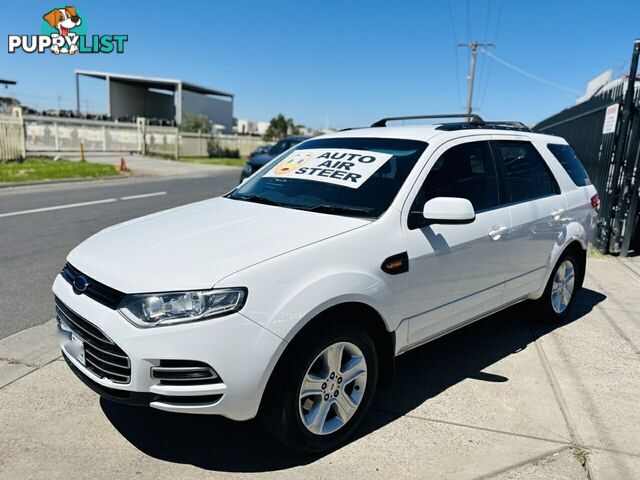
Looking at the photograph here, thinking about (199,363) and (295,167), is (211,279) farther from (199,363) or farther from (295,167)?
(295,167)

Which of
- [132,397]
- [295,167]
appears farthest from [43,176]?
[132,397]

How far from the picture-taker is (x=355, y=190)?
334 cm

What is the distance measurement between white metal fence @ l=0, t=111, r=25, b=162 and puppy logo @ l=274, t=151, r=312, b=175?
20044mm

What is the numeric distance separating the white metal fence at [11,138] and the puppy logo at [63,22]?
8718 millimetres

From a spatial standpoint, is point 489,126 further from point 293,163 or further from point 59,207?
point 59,207

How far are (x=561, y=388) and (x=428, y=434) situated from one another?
127cm

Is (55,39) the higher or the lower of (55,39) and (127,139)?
the higher

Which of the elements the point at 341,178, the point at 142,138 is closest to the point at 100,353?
the point at 341,178

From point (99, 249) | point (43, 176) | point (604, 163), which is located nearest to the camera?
point (99, 249)

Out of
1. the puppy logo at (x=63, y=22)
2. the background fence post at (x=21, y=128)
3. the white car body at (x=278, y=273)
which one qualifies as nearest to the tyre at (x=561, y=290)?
the white car body at (x=278, y=273)

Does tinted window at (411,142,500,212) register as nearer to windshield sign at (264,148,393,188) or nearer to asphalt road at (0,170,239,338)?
windshield sign at (264,148,393,188)

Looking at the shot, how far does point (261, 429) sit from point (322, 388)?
60cm

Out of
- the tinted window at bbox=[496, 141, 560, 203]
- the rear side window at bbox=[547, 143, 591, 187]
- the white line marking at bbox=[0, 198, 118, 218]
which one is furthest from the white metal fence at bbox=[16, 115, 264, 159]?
the tinted window at bbox=[496, 141, 560, 203]

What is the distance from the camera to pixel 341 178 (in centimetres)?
347
